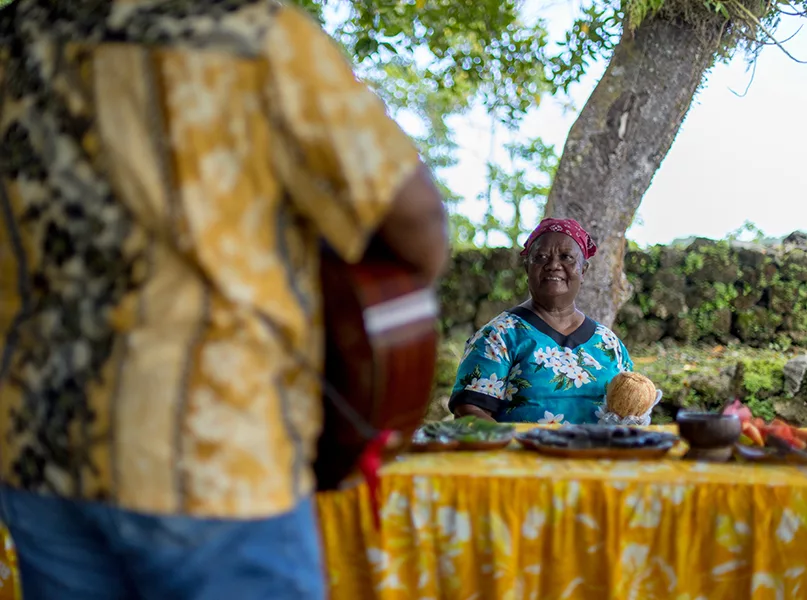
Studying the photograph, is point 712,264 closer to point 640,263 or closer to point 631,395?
point 640,263

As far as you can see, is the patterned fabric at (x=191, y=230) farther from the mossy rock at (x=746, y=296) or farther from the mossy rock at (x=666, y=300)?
the mossy rock at (x=746, y=296)

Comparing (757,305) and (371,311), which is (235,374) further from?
(757,305)

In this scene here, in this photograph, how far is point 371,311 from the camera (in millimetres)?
1263

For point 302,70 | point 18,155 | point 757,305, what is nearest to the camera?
point 302,70

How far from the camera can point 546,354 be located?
3.38 metres

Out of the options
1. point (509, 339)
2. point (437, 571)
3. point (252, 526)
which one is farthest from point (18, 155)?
point (509, 339)

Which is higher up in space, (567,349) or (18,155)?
(18,155)

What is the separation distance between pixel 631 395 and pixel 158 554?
2029mm

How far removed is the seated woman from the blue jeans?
2072 millimetres

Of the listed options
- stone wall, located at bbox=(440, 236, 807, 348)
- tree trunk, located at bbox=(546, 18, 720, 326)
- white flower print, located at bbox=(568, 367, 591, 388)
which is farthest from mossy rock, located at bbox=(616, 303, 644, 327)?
white flower print, located at bbox=(568, 367, 591, 388)

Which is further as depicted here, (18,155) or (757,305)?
(757,305)

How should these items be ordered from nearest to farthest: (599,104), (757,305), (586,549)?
(586,549) → (599,104) → (757,305)

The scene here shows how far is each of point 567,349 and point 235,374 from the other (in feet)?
8.06

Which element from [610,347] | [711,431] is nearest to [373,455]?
[711,431]
